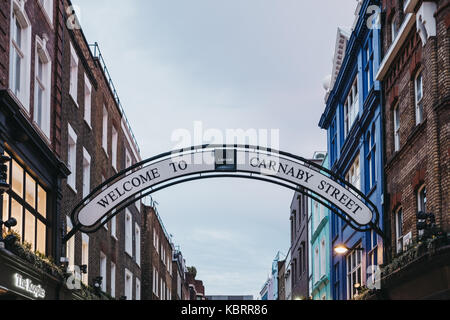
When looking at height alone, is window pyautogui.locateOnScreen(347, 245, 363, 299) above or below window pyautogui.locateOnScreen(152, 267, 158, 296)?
below

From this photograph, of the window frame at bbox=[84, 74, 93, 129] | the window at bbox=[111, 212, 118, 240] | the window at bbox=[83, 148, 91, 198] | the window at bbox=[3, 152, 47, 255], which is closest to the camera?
the window at bbox=[3, 152, 47, 255]

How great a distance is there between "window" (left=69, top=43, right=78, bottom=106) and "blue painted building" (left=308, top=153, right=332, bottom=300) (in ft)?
51.5

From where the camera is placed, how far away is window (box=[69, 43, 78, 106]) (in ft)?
85.2

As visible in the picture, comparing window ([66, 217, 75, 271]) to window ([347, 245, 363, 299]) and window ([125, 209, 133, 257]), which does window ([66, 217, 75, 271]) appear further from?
window ([125, 209, 133, 257])

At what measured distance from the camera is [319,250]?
140 feet

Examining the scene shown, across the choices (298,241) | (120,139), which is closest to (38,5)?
(120,139)

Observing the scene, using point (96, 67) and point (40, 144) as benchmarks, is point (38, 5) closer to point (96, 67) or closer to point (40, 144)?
point (40, 144)

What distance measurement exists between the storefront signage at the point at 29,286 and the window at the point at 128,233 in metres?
19.1

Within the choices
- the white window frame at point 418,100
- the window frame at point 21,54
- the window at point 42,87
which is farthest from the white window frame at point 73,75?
the white window frame at point 418,100

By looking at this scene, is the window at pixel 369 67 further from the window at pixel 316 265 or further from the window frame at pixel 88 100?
the window at pixel 316 265

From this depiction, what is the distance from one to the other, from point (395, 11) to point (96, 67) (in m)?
11.9

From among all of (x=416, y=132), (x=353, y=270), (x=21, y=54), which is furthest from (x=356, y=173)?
(x=21, y=54)

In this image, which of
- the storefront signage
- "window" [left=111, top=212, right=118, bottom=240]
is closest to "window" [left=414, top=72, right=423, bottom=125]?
the storefront signage

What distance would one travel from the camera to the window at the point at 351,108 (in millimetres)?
31025
